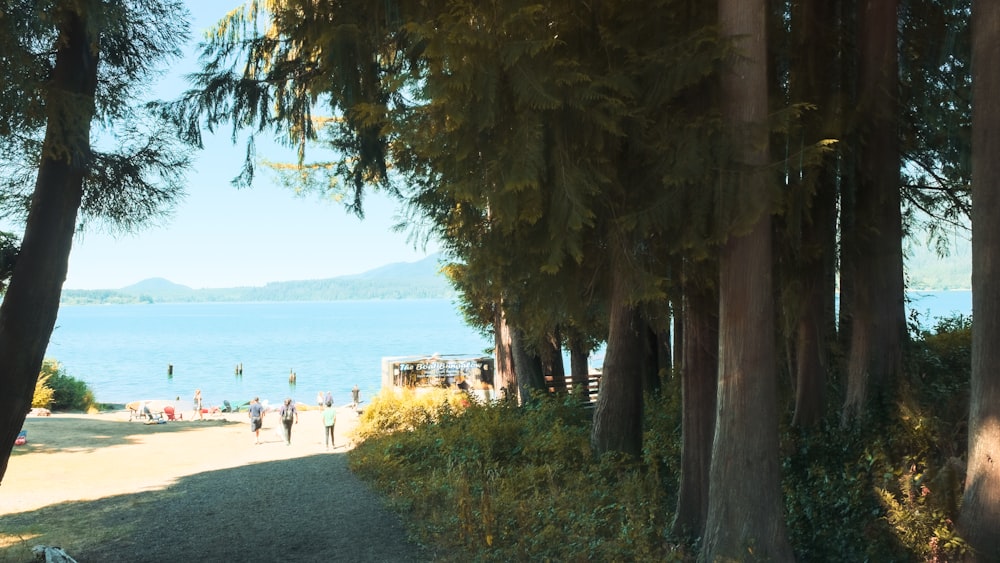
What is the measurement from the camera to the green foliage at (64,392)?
31.4 meters

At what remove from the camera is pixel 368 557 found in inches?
341

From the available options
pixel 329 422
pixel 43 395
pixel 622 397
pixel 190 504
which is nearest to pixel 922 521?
pixel 622 397

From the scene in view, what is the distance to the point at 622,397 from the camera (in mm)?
11891

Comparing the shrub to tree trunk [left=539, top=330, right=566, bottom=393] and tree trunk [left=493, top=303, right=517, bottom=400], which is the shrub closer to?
tree trunk [left=493, top=303, right=517, bottom=400]

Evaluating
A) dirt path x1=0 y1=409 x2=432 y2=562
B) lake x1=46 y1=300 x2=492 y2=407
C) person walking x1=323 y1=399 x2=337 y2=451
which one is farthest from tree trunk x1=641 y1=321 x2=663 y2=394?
lake x1=46 y1=300 x2=492 y2=407

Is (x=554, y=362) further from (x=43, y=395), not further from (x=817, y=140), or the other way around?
(x=43, y=395)

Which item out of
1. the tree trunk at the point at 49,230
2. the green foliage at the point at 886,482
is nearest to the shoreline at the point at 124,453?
the tree trunk at the point at 49,230

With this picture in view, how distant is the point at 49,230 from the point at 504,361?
13.1 metres

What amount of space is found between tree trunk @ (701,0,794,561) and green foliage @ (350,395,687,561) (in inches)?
32.4

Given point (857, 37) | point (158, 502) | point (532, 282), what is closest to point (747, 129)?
point (532, 282)

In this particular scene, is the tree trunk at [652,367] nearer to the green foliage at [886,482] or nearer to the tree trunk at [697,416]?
the green foliage at [886,482]

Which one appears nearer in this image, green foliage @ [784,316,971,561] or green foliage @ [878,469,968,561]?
green foliage @ [878,469,968,561]

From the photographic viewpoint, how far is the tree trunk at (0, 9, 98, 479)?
7.44 meters

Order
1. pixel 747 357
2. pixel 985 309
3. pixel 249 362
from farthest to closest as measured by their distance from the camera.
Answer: pixel 249 362 < pixel 747 357 < pixel 985 309
